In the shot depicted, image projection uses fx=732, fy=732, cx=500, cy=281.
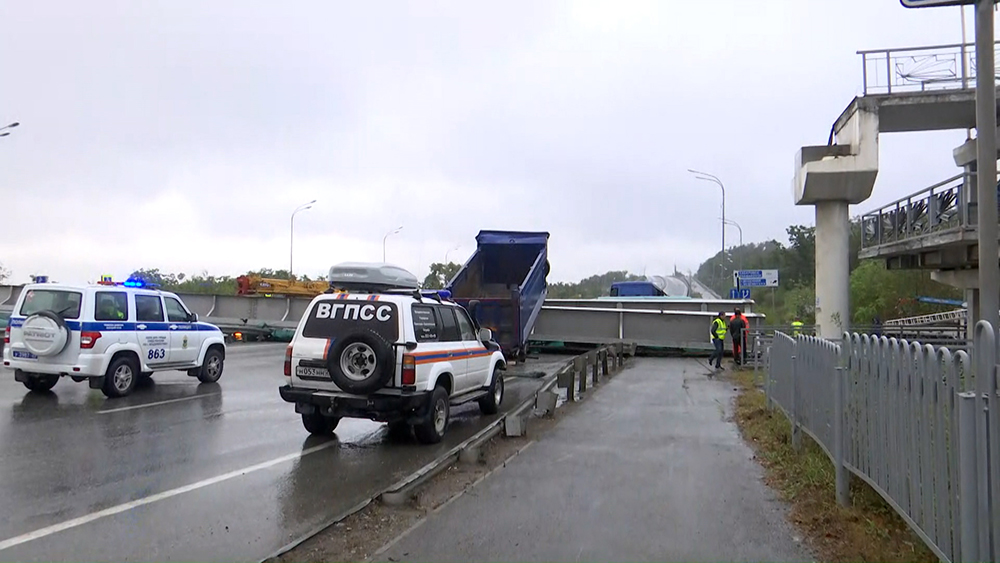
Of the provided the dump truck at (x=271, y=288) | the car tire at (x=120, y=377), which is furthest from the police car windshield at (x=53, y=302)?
the dump truck at (x=271, y=288)

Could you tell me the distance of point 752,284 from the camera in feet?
104

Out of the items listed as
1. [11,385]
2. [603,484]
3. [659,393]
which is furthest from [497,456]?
[11,385]

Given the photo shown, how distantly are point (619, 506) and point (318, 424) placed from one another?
187 inches

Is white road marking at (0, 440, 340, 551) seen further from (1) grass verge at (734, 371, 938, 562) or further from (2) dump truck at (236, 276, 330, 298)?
(2) dump truck at (236, 276, 330, 298)

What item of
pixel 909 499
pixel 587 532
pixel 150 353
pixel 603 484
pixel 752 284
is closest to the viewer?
pixel 909 499

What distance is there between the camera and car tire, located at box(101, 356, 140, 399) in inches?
484

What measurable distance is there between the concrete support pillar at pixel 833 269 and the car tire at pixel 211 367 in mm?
16409

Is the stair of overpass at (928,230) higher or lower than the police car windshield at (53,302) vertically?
higher

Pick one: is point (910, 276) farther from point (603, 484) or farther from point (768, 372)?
point (603, 484)

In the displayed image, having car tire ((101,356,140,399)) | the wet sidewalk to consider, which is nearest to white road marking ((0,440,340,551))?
the wet sidewalk

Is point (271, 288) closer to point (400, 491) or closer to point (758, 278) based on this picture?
point (758, 278)

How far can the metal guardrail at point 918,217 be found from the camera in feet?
57.8

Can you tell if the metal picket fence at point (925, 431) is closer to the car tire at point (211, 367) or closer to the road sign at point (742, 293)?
the car tire at point (211, 367)

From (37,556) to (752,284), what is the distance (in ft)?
98.9
